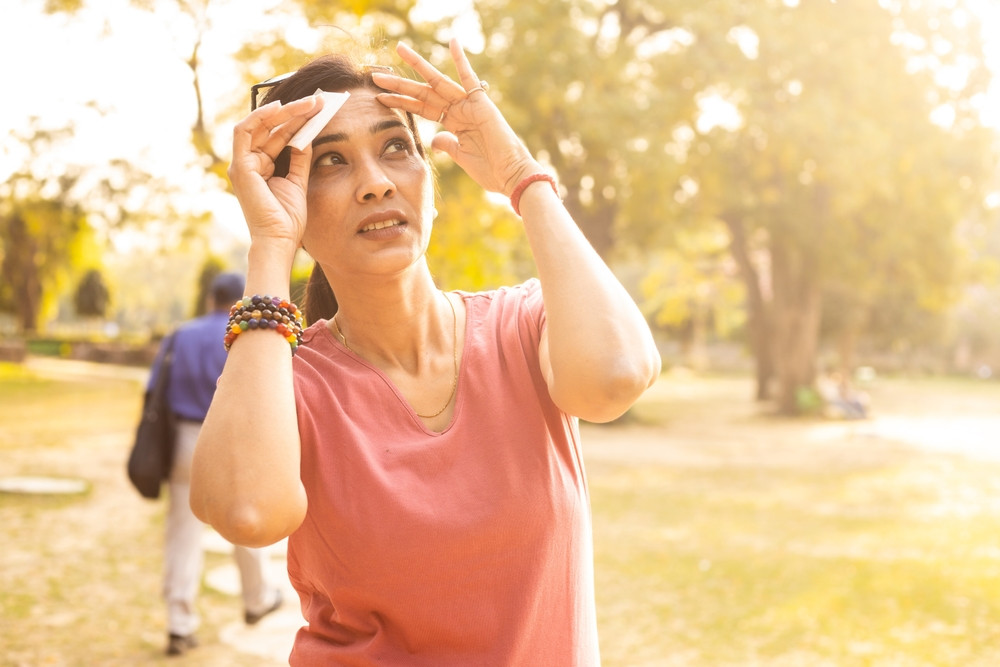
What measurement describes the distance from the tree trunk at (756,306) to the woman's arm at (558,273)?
22.2 m

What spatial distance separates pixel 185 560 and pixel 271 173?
416 cm

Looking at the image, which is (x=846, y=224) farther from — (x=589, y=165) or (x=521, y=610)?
(x=521, y=610)

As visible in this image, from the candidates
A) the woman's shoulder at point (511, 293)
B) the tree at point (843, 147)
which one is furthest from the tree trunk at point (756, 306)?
the woman's shoulder at point (511, 293)

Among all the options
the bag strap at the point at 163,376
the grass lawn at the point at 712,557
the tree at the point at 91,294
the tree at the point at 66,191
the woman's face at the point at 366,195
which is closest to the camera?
the woman's face at the point at 366,195

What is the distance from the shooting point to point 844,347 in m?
30.8

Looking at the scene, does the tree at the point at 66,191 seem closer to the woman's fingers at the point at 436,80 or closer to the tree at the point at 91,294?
the woman's fingers at the point at 436,80

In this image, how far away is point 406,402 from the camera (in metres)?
1.73

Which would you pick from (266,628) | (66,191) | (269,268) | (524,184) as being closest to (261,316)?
(269,268)

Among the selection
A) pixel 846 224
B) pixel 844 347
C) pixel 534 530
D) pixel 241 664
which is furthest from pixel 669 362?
pixel 534 530

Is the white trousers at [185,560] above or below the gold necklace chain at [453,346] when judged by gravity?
below

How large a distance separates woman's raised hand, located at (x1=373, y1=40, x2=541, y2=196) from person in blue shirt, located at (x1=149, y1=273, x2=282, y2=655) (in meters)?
3.77

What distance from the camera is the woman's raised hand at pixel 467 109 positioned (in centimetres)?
183

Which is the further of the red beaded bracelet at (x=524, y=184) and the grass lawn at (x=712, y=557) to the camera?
the grass lawn at (x=712, y=557)

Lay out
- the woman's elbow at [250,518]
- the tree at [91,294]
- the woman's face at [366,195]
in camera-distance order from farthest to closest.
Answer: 1. the tree at [91,294]
2. the woman's face at [366,195]
3. the woman's elbow at [250,518]
